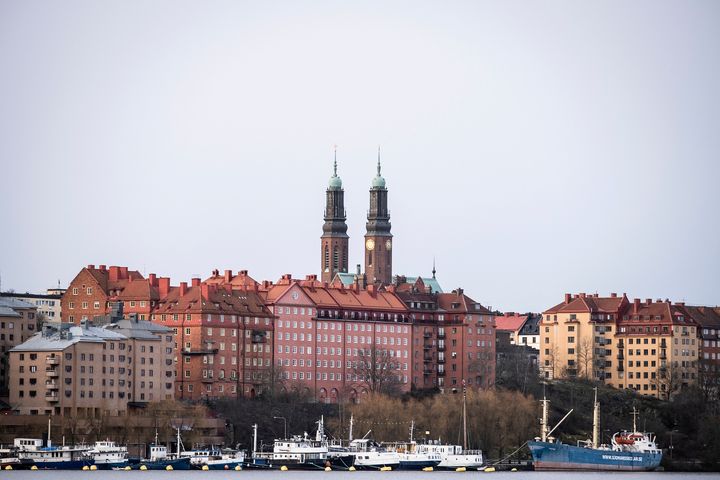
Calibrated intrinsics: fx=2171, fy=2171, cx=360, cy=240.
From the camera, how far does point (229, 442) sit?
162375 millimetres

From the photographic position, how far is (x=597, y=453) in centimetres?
16450

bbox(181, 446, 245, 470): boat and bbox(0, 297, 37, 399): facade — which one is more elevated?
bbox(0, 297, 37, 399): facade

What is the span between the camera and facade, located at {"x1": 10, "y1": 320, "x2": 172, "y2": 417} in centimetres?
15812

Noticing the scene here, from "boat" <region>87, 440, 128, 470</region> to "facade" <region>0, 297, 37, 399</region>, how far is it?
21.0m

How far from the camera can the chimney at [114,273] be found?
186875 millimetres

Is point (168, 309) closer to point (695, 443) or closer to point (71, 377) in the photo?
point (71, 377)

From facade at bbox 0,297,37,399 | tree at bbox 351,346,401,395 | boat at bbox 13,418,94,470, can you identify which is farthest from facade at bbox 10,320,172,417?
tree at bbox 351,346,401,395

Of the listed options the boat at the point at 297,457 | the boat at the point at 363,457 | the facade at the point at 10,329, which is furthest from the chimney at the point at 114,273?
the boat at the point at 363,457

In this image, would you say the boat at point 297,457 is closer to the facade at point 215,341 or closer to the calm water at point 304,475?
the calm water at point 304,475

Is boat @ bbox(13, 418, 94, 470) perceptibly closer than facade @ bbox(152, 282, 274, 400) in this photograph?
Yes

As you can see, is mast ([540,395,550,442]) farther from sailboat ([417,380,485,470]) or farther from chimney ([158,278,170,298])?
chimney ([158,278,170,298])

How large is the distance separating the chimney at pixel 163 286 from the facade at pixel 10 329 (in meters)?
14.4

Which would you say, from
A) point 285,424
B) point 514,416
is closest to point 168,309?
point 285,424

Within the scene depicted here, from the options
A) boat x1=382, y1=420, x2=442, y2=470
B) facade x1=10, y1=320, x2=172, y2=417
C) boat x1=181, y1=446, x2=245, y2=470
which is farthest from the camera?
boat x1=382, y1=420, x2=442, y2=470
